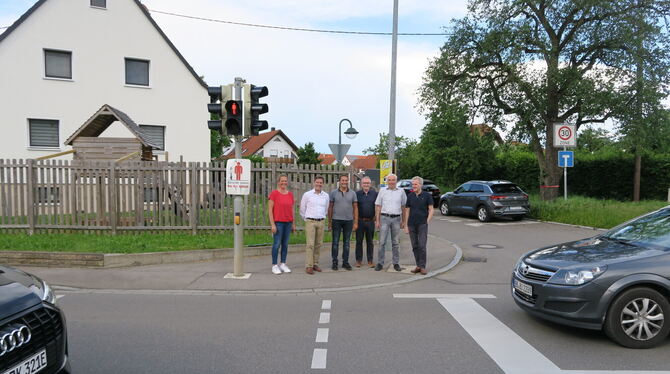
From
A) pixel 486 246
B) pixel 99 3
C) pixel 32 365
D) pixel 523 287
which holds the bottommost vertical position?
pixel 486 246

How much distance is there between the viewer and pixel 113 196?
10.8 metres

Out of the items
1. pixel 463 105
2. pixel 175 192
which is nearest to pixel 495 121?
pixel 463 105

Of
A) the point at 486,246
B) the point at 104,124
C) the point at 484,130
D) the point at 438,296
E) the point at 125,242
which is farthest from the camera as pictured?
the point at 484,130

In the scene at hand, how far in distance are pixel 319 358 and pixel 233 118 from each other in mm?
4499

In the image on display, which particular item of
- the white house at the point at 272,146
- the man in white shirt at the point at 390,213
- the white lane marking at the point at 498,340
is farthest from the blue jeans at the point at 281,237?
the white house at the point at 272,146

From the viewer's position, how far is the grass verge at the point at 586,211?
15.1 metres

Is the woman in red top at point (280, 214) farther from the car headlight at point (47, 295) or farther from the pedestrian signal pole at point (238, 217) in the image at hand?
the car headlight at point (47, 295)

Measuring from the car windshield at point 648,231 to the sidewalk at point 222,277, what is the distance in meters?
3.38

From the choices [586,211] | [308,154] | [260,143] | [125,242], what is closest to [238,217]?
[125,242]

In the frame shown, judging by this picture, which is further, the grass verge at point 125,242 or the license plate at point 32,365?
the grass verge at point 125,242

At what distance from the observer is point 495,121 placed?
2119cm

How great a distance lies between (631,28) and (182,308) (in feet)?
63.3

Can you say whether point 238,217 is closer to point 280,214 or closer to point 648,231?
point 280,214

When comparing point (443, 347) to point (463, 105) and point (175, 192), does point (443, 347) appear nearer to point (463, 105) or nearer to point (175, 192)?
point (175, 192)
